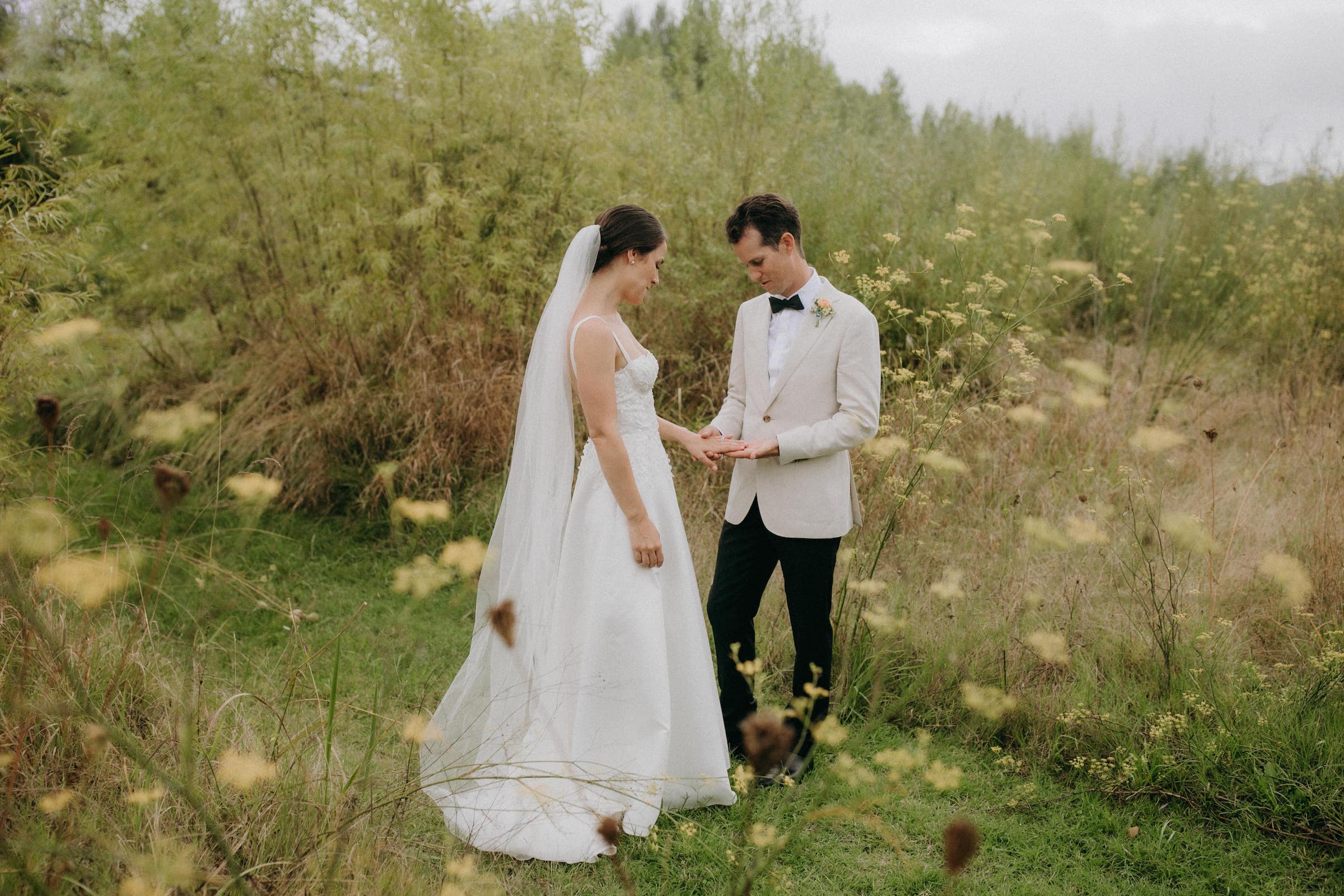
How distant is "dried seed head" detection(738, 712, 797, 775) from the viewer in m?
1.01

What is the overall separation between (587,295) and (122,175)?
5155mm

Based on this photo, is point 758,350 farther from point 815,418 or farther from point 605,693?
point 605,693

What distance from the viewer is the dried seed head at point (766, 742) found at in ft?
3.32

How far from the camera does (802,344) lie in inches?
108

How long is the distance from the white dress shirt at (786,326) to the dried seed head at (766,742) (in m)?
1.79

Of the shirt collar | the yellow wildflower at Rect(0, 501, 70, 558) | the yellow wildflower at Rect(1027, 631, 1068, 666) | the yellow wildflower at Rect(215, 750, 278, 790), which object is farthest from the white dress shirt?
the yellow wildflower at Rect(0, 501, 70, 558)

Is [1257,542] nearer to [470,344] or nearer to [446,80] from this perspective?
[470,344]

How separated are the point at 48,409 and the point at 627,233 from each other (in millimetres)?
1707

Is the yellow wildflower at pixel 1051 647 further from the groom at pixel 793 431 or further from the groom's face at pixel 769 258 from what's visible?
the groom's face at pixel 769 258

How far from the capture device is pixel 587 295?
266cm

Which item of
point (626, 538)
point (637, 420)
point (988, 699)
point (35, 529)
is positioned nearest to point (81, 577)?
point (35, 529)

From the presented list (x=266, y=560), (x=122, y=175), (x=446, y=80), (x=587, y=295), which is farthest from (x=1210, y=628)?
(x=122, y=175)

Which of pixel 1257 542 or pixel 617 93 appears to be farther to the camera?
pixel 617 93

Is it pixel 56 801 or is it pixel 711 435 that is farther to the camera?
pixel 711 435
